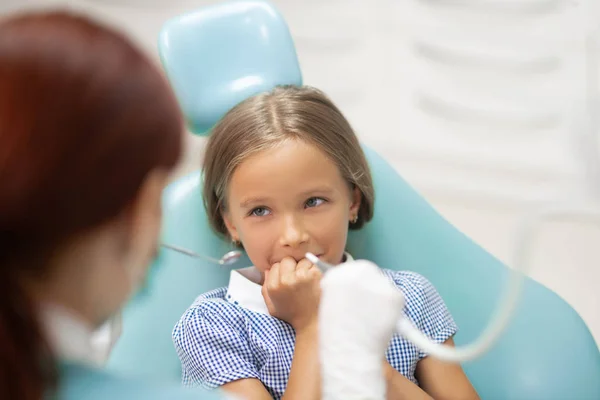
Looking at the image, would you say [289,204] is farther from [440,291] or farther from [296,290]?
[440,291]

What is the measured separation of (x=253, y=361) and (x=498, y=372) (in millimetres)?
423

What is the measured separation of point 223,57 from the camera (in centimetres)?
133

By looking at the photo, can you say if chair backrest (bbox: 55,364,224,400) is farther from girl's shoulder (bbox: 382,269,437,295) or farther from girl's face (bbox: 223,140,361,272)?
girl's shoulder (bbox: 382,269,437,295)

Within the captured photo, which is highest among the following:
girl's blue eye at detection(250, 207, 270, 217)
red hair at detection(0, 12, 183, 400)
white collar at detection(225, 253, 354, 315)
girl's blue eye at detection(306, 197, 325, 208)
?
red hair at detection(0, 12, 183, 400)

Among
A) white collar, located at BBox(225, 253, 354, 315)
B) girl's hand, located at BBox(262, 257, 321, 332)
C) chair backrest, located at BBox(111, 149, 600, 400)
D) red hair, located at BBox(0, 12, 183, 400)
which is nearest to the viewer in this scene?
red hair, located at BBox(0, 12, 183, 400)

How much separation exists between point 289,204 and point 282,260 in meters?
0.08

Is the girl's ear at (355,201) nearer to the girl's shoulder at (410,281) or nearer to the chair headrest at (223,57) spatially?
the girl's shoulder at (410,281)

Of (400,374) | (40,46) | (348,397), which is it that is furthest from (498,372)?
(40,46)

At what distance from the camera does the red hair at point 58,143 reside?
1.81 ft

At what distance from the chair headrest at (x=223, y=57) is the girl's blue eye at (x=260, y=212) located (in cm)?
24

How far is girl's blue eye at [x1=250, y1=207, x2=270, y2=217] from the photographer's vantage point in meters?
1.11

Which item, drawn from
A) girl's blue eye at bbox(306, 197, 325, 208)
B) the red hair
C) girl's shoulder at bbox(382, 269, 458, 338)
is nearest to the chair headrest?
girl's blue eye at bbox(306, 197, 325, 208)

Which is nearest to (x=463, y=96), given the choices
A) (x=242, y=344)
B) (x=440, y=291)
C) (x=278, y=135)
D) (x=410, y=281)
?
(x=440, y=291)

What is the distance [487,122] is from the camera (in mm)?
2516
